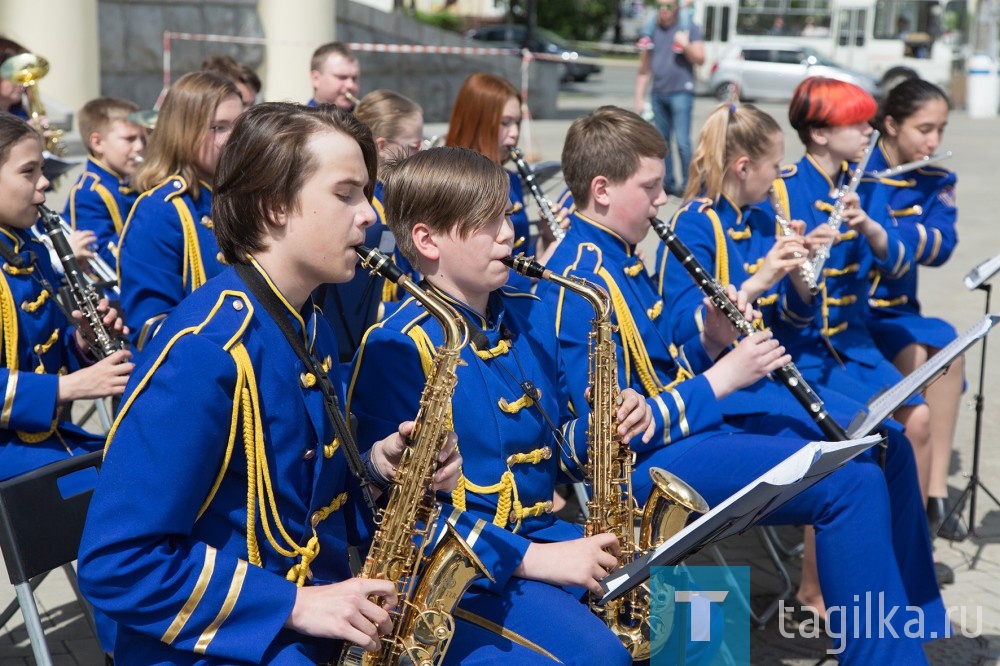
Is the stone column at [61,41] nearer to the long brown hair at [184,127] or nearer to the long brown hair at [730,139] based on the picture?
the long brown hair at [184,127]

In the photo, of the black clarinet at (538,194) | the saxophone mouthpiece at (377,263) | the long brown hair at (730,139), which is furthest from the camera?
the black clarinet at (538,194)

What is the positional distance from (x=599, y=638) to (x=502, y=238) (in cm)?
91

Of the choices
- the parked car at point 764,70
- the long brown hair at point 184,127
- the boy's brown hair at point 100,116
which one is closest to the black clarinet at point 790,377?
the long brown hair at point 184,127

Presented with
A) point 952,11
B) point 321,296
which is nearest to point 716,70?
point 952,11

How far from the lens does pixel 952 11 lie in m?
35.2

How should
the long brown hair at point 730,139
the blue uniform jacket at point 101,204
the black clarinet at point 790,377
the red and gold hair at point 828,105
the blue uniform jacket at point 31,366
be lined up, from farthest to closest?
1. the blue uniform jacket at point 101,204
2. the red and gold hair at point 828,105
3. the long brown hair at point 730,139
4. the black clarinet at point 790,377
5. the blue uniform jacket at point 31,366

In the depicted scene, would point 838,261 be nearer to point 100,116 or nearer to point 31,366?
point 31,366

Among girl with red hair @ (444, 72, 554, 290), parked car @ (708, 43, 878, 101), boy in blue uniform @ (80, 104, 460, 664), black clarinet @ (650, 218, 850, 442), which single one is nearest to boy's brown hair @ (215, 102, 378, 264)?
boy in blue uniform @ (80, 104, 460, 664)

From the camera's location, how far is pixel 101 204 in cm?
512

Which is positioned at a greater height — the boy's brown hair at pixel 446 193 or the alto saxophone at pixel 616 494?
the boy's brown hair at pixel 446 193

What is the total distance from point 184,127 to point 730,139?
1.90 metres

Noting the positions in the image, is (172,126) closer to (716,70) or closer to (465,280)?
(465,280)

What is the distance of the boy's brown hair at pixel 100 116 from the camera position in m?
5.36

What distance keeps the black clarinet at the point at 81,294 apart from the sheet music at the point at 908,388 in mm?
2167
